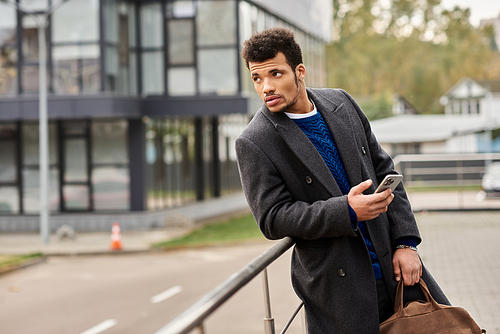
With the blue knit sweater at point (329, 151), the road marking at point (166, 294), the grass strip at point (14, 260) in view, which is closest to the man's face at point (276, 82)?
the blue knit sweater at point (329, 151)

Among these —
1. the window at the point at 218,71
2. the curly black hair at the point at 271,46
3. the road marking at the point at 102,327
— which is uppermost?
the window at the point at 218,71

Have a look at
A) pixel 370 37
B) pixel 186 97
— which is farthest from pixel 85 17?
pixel 370 37

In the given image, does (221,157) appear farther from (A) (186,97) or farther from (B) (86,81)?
(B) (86,81)

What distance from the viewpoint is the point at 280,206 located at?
2.36 meters

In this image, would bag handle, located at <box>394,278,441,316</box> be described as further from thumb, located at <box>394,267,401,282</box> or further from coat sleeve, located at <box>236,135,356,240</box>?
coat sleeve, located at <box>236,135,356,240</box>

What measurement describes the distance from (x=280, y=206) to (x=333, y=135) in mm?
382

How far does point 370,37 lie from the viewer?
66.1 m

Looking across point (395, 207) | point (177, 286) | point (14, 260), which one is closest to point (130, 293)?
point (177, 286)

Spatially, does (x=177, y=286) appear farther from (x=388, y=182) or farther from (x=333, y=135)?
(x=388, y=182)

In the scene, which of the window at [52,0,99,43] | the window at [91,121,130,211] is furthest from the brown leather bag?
the window at [91,121,130,211]

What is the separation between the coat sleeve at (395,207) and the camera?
8.49 ft

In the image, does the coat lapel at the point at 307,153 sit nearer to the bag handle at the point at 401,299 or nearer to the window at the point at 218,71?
the bag handle at the point at 401,299

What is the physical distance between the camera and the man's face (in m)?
2.43

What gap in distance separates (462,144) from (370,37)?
20.7 meters
